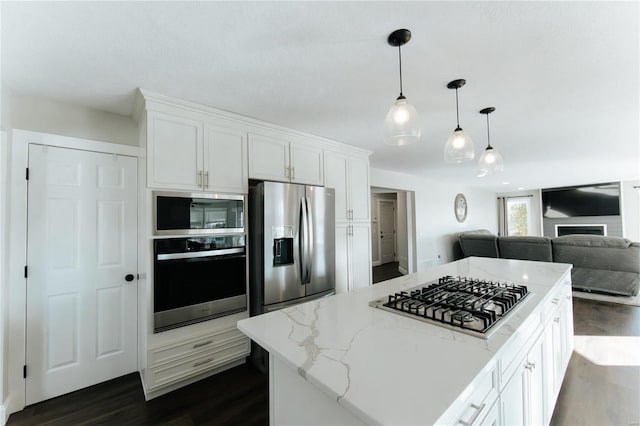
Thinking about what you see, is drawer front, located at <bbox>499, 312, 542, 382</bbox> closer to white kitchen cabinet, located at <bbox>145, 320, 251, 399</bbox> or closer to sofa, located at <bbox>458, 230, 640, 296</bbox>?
white kitchen cabinet, located at <bbox>145, 320, 251, 399</bbox>

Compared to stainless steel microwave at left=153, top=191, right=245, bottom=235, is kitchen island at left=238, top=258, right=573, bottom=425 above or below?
below

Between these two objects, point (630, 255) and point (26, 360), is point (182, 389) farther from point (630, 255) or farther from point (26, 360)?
point (630, 255)

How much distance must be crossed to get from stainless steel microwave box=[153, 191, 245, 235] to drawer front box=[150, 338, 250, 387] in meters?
1.00

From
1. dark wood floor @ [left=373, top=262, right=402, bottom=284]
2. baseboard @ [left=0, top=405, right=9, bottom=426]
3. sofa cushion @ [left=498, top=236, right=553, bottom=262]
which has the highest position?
sofa cushion @ [left=498, top=236, right=553, bottom=262]

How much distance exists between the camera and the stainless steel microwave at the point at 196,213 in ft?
6.66

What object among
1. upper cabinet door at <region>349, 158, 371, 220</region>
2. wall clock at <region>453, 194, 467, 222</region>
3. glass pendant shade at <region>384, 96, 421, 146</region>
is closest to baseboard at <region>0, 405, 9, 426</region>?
glass pendant shade at <region>384, 96, 421, 146</region>

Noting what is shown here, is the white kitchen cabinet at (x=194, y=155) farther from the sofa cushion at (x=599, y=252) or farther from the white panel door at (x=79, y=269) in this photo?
the sofa cushion at (x=599, y=252)

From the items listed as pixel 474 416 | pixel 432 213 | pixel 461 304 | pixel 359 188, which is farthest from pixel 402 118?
pixel 432 213

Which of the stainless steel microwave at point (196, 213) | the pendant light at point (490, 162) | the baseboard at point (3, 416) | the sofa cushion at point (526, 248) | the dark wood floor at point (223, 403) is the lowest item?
the dark wood floor at point (223, 403)

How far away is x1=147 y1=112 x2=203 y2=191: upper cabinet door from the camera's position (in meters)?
2.01

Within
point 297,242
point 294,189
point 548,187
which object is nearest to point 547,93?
A: point 294,189

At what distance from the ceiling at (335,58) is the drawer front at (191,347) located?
1.94 m

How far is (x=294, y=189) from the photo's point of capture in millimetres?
2555

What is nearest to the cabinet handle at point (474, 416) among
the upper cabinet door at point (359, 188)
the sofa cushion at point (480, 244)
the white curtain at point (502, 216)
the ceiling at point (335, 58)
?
the ceiling at point (335, 58)
